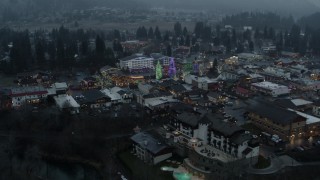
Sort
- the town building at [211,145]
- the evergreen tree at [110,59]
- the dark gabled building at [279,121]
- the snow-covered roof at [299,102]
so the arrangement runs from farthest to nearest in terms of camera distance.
Answer: the evergreen tree at [110,59], the snow-covered roof at [299,102], the dark gabled building at [279,121], the town building at [211,145]

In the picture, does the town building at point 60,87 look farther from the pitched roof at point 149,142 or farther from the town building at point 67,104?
the pitched roof at point 149,142

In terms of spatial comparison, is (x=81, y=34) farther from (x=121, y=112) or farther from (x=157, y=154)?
(x=157, y=154)

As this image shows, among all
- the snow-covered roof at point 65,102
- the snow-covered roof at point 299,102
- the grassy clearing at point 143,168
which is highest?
the snow-covered roof at point 65,102

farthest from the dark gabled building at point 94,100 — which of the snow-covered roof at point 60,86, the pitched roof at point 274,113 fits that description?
the pitched roof at point 274,113

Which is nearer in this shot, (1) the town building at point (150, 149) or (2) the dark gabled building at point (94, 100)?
(1) the town building at point (150, 149)

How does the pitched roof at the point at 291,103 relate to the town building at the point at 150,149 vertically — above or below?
above

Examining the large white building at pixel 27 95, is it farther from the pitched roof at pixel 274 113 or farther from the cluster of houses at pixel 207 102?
the pitched roof at pixel 274 113

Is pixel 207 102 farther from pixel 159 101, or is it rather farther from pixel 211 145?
pixel 211 145

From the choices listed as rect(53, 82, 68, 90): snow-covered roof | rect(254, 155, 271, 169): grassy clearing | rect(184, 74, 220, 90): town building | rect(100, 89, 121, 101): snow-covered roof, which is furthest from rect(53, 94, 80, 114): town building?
rect(254, 155, 271, 169): grassy clearing

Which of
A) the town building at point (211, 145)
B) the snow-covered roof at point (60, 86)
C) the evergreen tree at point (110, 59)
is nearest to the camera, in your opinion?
the town building at point (211, 145)

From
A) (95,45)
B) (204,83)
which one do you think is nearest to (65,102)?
(204,83)
